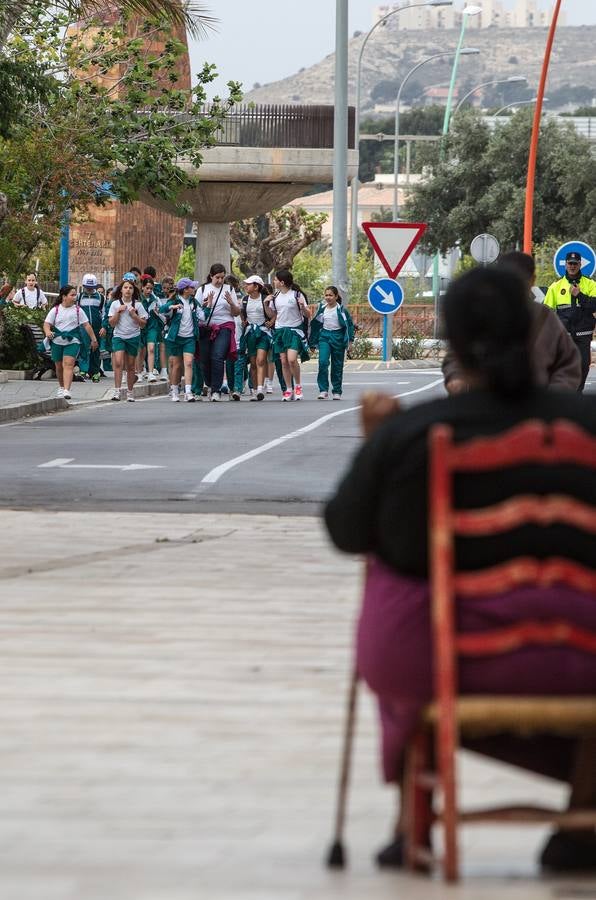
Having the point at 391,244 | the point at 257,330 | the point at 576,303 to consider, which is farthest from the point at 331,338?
the point at 576,303

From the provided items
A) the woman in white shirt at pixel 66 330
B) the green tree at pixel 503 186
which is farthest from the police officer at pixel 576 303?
the green tree at pixel 503 186

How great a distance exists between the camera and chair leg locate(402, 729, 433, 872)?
4473 millimetres

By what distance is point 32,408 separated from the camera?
26.7 metres

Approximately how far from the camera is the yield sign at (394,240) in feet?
121

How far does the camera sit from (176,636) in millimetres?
8242

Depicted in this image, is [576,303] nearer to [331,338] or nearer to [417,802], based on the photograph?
[331,338]

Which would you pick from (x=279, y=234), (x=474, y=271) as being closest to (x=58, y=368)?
(x=474, y=271)

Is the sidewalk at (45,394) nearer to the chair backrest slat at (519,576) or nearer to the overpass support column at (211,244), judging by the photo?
the overpass support column at (211,244)

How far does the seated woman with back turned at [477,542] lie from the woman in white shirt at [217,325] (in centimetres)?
2548

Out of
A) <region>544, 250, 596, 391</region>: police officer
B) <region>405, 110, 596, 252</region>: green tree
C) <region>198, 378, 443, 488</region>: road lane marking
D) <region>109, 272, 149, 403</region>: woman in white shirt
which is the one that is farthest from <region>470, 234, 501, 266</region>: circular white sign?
<region>405, 110, 596, 252</region>: green tree

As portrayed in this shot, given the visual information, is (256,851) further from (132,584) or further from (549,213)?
(549,213)

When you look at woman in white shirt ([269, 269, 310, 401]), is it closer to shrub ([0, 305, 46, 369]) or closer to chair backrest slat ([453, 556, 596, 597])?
shrub ([0, 305, 46, 369])

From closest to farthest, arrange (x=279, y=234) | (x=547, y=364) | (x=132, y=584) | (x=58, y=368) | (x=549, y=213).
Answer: (x=132, y=584) < (x=547, y=364) < (x=58, y=368) < (x=279, y=234) < (x=549, y=213)

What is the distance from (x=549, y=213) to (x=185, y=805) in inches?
2763
